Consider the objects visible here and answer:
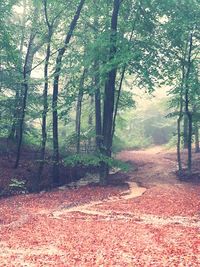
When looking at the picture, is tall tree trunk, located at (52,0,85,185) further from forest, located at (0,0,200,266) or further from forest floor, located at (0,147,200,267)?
forest floor, located at (0,147,200,267)

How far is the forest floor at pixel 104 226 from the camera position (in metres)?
8.60

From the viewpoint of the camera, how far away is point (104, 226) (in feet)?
39.8

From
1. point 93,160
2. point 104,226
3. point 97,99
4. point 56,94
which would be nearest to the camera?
point 104,226

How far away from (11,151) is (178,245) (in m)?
17.2

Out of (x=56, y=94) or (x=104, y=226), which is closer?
(x=104, y=226)

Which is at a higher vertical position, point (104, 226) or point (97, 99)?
point (97, 99)

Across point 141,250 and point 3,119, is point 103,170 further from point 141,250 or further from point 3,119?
point 141,250

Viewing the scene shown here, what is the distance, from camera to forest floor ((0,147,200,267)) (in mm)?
8602

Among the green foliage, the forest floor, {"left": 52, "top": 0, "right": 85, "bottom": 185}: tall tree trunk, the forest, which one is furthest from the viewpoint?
{"left": 52, "top": 0, "right": 85, "bottom": 185}: tall tree trunk

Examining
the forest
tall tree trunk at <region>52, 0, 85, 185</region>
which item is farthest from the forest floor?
tall tree trunk at <region>52, 0, 85, 185</region>

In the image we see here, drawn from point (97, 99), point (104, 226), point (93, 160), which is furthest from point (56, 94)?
point (104, 226)

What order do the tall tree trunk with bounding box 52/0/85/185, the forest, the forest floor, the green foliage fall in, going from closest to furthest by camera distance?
1. the forest floor
2. the forest
3. the green foliage
4. the tall tree trunk with bounding box 52/0/85/185

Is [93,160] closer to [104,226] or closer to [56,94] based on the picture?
[56,94]

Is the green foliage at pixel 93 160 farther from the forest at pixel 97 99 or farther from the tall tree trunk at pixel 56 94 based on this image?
the tall tree trunk at pixel 56 94
